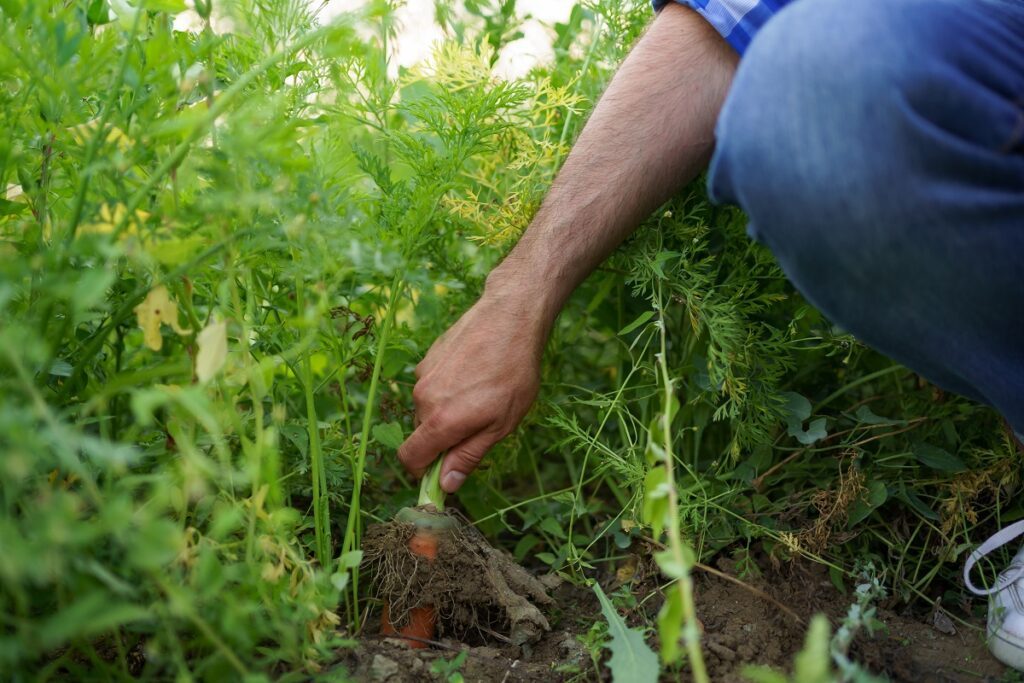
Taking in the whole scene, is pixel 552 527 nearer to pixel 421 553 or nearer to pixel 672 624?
pixel 421 553

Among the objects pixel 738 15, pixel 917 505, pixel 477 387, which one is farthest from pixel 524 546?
pixel 738 15

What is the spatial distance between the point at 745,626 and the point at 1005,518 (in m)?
0.46

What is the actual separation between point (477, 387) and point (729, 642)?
0.47 metres

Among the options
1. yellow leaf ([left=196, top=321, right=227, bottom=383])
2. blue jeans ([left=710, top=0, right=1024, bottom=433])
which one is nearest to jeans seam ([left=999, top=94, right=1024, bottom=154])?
blue jeans ([left=710, top=0, right=1024, bottom=433])

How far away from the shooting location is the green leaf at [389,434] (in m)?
1.30

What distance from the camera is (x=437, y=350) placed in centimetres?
130

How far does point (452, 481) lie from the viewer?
1.26 metres

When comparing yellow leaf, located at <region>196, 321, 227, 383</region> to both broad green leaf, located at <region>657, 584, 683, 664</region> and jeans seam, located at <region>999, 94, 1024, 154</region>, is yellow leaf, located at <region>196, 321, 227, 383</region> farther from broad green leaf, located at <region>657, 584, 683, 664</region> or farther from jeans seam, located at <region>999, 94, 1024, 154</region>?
jeans seam, located at <region>999, 94, 1024, 154</region>

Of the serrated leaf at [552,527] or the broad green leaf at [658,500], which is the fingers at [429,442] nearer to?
the serrated leaf at [552,527]

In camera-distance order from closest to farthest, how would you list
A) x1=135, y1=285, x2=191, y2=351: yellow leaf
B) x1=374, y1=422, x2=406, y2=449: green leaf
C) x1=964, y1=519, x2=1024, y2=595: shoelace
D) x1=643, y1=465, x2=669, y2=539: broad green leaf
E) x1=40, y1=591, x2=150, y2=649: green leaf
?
x1=40, y1=591, x2=150, y2=649: green leaf → x1=643, y1=465, x2=669, y2=539: broad green leaf → x1=135, y1=285, x2=191, y2=351: yellow leaf → x1=964, y1=519, x2=1024, y2=595: shoelace → x1=374, y1=422, x2=406, y2=449: green leaf

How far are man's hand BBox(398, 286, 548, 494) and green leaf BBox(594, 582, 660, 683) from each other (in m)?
0.31

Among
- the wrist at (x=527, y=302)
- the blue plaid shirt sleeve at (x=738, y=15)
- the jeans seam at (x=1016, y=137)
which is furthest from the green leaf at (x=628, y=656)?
the blue plaid shirt sleeve at (x=738, y=15)

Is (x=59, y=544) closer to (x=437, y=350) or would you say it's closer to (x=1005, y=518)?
(x=437, y=350)

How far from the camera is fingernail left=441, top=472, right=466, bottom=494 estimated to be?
4.12 ft
